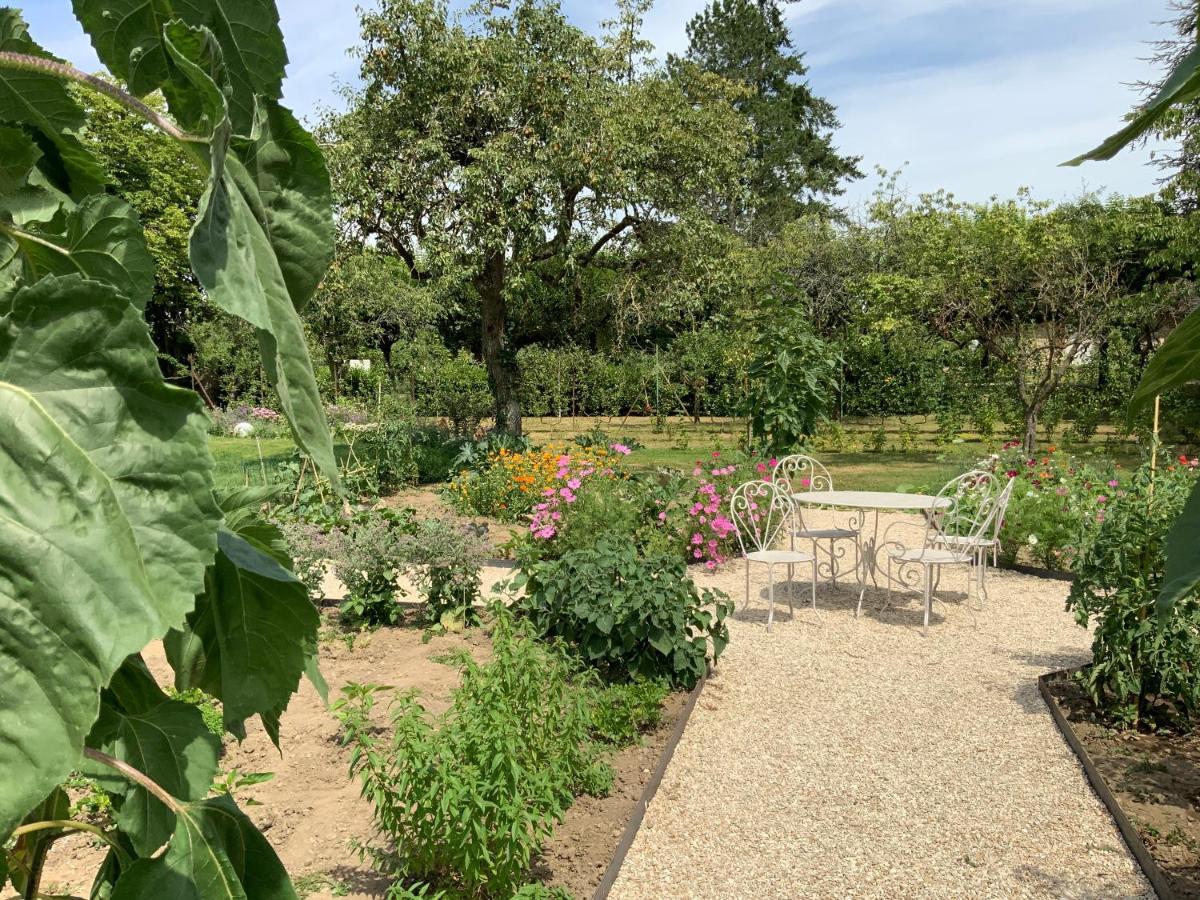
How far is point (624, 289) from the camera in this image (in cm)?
1223

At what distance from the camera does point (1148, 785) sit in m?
3.86

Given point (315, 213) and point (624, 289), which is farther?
point (624, 289)

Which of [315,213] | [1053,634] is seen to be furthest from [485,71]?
[315,213]

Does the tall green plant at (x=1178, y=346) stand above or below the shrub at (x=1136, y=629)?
above

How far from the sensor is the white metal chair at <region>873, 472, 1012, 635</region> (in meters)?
6.12

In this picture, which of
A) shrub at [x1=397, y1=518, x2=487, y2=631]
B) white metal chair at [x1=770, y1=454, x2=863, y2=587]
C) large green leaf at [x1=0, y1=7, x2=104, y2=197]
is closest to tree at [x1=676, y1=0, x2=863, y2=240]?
white metal chair at [x1=770, y1=454, x2=863, y2=587]

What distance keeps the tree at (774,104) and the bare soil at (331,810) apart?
27.1 meters

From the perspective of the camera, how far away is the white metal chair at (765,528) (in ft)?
20.5

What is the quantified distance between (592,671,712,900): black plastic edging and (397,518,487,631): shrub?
1691 millimetres

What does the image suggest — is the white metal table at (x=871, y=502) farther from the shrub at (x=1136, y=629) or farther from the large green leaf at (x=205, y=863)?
the large green leaf at (x=205, y=863)

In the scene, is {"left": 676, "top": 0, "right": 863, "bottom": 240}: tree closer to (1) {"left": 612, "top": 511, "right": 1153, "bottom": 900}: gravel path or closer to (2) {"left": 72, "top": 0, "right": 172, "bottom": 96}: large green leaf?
(1) {"left": 612, "top": 511, "right": 1153, "bottom": 900}: gravel path

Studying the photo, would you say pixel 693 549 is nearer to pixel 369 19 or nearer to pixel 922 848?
pixel 922 848

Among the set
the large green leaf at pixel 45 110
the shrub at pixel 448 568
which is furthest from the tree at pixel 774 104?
the large green leaf at pixel 45 110

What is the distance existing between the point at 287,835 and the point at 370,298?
1195cm
